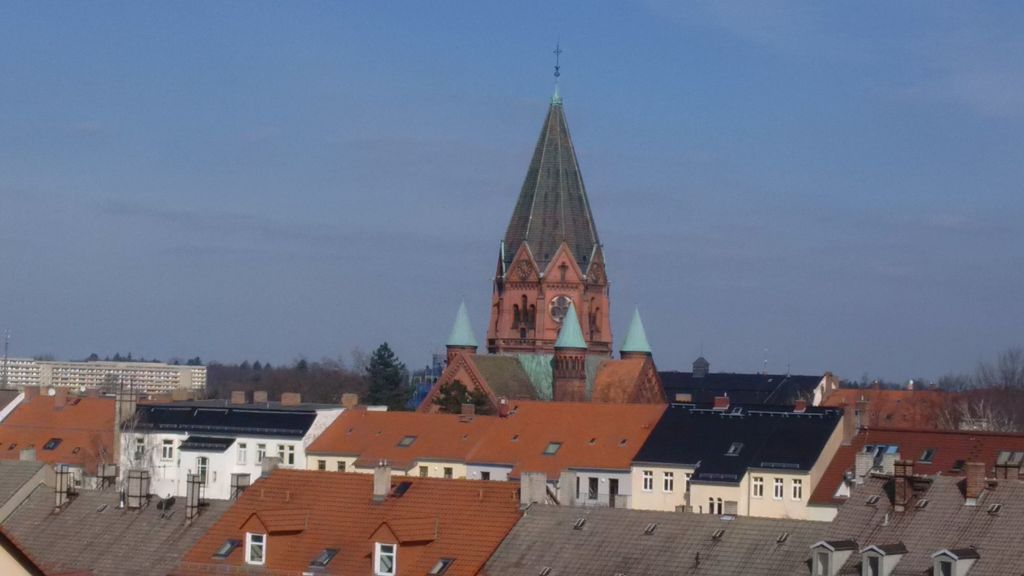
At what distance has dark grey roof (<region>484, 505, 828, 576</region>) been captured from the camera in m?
52.7

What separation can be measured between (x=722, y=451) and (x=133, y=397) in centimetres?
3801

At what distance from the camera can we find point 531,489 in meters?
58.9

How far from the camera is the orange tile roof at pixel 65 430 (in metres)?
108

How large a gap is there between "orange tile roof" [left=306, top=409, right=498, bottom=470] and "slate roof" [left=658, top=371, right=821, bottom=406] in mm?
72386

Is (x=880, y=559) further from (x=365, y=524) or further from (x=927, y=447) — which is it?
(x=927, y=447)

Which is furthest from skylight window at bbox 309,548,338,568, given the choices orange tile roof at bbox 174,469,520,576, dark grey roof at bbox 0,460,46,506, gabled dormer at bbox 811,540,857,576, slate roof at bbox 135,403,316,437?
slate roof at bbox 135,403,316,437

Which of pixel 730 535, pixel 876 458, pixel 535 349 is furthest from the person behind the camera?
pixel 535 349

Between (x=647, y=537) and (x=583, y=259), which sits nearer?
(x=647, y=537)

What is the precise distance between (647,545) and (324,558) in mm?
9023

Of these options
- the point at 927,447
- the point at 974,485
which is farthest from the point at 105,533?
the point at 927,447

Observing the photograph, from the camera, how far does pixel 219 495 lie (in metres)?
104

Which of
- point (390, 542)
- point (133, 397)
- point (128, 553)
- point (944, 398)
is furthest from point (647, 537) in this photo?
point (944, 398)

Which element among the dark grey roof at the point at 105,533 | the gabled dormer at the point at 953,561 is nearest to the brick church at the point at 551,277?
the dark grey roof at the point at 105,533

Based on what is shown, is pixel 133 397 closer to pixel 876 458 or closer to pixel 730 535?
pixel 876 458
